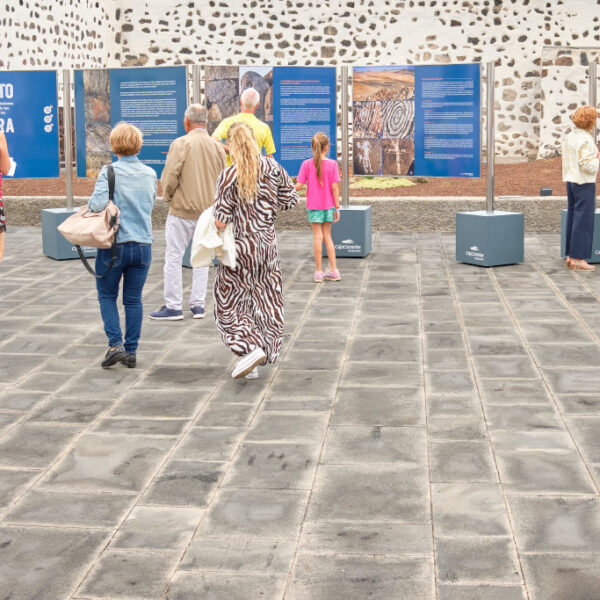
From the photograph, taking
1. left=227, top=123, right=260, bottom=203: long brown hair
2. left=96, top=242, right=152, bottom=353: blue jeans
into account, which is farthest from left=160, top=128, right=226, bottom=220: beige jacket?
left=227, top=123, right=260, bottom=203: long brown hair

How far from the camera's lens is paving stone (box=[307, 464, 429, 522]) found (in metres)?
3.70

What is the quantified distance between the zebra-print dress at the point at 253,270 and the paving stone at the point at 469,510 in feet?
6.36

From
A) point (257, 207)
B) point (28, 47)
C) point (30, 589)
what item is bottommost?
point (30, 589)

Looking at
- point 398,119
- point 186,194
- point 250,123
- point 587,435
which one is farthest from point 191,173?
point 587,435

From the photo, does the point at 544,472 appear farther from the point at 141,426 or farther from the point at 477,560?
the point at 141,426

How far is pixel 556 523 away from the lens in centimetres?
358

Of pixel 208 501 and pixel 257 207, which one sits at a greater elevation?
pixel 257 207

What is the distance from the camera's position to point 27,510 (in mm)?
3758

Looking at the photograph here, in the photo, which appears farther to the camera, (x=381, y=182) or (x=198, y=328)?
(x=381, y=182)

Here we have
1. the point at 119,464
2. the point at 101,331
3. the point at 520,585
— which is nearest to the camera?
the point at 520,585

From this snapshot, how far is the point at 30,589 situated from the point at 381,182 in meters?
12.3

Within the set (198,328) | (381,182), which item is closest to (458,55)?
(381,182)

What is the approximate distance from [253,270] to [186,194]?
1.89 meters

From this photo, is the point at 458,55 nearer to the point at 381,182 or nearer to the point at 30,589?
the point at 381,182
